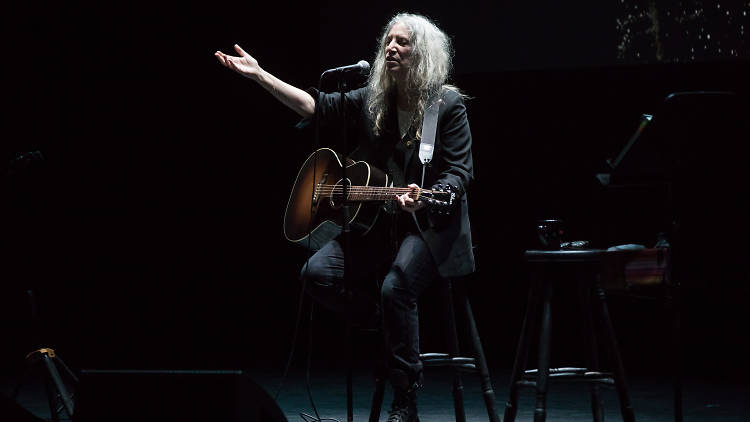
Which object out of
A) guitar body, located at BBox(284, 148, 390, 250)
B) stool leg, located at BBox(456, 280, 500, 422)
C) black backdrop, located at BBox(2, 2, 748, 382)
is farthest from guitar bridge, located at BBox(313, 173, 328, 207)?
black backdrop, located at BBox(2, 2, 748, 382)

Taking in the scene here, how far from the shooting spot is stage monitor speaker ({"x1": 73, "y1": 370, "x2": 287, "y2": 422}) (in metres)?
2.09

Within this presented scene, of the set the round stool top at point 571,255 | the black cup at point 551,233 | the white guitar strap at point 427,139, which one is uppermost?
the white guitar strap at point 427,139

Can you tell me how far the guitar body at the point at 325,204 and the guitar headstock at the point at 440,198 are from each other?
272 millimetres

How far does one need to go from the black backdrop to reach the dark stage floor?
689mm

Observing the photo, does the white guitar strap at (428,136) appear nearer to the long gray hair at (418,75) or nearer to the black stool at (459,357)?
the long gray hair at (418,75)

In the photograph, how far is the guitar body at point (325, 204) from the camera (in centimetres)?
348

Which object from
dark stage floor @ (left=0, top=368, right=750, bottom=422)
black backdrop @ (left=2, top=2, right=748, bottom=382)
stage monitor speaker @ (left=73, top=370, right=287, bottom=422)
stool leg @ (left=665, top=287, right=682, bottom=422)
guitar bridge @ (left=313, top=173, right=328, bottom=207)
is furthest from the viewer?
black backdrop @ (left=2, top=2, right=748, bottom=382)

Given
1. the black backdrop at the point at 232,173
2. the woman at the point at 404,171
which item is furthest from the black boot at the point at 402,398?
the black backdrop at the point at 232,173

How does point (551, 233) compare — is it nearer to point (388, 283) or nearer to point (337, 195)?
point (388, 283)

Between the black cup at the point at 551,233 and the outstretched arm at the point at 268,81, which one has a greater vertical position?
the outstretched arm at the point at 268,81

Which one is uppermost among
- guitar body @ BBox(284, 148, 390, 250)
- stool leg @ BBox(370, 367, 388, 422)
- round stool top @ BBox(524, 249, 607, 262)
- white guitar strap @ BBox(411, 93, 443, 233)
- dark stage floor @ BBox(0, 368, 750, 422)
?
white guitar strap @ BBox(411, 93, 443, 233)

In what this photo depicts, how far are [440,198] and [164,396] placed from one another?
1464mm

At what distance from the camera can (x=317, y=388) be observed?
4840 millimetres

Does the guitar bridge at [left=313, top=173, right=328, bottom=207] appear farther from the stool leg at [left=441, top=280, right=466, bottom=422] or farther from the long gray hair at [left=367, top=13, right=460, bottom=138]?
the stool leg at [left=441, top=280, right=466, bottom=422]
